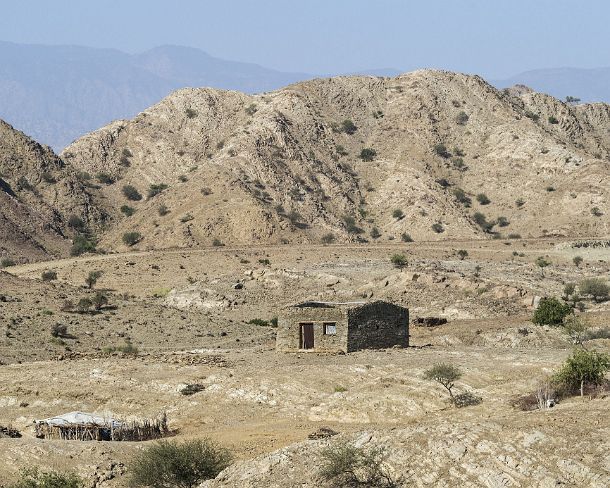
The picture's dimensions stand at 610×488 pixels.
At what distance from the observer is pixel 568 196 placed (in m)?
124

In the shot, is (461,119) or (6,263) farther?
(461,119)

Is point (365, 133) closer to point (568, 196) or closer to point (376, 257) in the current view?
point (568, 196)

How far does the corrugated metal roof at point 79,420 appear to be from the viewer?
38.2 m

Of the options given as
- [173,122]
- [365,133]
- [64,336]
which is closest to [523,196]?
[365,133]

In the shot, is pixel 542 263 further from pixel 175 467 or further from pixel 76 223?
pixel 175 467

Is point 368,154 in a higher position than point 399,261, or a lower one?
higher

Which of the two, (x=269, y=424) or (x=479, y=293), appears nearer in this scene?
(x=269, y=424)

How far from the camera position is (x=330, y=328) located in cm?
5153

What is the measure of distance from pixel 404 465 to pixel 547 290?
2154 inches

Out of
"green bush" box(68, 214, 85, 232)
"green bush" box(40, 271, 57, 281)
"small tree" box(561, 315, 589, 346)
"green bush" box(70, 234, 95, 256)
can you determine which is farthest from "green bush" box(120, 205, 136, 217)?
"small tree" box(561, 315, 589, 346)

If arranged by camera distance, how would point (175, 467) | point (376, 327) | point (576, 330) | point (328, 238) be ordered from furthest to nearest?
point (328, 238)
point (576, 330)
point (376, 327)
point (175, 467)

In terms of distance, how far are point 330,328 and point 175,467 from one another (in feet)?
70.3

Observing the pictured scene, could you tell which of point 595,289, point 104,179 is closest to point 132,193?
point 104,179

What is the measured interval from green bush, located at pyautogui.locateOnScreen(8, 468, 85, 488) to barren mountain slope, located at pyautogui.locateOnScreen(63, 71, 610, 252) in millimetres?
76523
